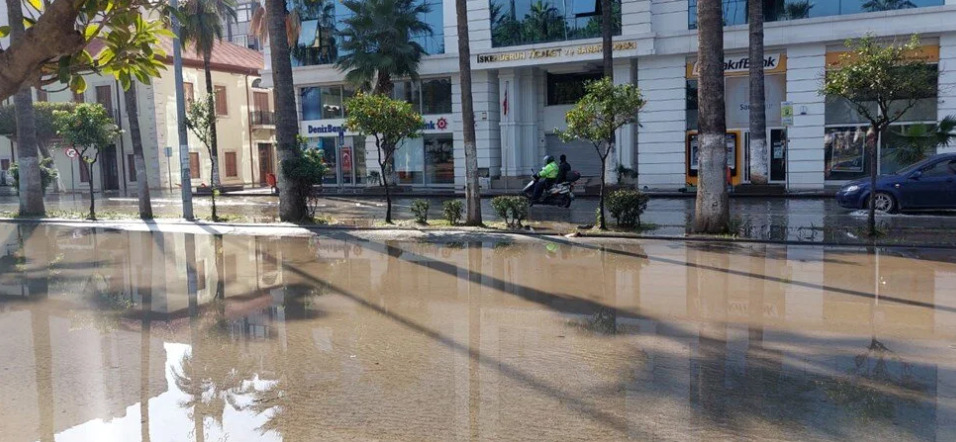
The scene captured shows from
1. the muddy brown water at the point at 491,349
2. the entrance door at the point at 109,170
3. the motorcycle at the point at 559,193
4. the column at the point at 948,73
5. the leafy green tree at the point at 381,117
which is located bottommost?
the muddy brown water at the point at 491,349

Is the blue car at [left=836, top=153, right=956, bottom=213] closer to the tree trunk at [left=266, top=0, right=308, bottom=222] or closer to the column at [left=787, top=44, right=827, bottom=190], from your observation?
the column at [left=787, top=44, right=827, bottom=190]

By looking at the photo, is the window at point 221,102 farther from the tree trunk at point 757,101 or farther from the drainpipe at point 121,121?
the tree trunk at point 757,101

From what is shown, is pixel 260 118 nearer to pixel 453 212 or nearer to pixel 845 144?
pixel 453 212

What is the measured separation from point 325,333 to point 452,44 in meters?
24.2

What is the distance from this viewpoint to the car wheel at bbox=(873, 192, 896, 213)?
671 inches

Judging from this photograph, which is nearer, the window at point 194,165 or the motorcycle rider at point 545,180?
the motorcycle rider at point 545,180

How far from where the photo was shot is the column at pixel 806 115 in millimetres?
25094

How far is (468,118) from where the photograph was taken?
16.4 metres

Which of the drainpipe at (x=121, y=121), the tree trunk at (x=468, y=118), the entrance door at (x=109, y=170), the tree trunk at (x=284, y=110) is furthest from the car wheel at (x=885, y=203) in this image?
the entrance door at (x=109, y=170)

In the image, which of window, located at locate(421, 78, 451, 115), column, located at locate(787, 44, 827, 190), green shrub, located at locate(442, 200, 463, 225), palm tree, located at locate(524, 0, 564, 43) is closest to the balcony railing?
window, located at locate(421, 78, 451, 115)

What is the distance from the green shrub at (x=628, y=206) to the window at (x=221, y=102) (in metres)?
30.4

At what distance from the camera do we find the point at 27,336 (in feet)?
26.1

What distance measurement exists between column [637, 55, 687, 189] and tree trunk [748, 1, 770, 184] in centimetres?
367

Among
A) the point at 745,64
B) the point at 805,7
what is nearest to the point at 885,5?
the point at 805,7
